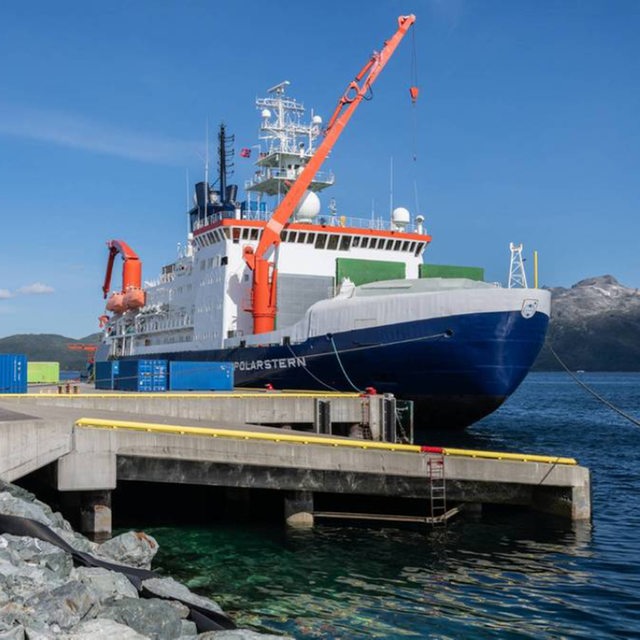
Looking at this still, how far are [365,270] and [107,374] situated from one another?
13.8m

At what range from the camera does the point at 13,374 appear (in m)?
28.8

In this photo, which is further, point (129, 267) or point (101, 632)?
point (129, 267)

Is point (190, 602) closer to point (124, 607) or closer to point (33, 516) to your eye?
point (124, 607)

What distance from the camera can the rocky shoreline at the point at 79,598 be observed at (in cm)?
770

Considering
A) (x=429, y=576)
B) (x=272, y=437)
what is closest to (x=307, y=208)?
(x=272, y=437)

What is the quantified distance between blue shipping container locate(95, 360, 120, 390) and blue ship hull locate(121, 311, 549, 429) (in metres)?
8.23

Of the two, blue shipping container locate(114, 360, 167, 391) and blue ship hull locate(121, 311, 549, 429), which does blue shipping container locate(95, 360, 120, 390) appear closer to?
blue shipping container locate(114, 360, 167, 391)

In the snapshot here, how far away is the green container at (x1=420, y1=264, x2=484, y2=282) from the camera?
38688 millimetres

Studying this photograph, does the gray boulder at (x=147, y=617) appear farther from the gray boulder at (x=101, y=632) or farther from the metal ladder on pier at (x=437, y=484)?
the metal ladder on pier at (x=437, y=484)

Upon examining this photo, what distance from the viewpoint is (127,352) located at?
54.9 metres

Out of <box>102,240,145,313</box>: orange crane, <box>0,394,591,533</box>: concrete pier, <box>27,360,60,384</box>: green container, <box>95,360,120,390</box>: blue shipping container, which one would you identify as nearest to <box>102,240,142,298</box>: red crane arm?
<box>102,240,145,313</box>: orange crane

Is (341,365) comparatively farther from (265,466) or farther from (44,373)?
(44,373)

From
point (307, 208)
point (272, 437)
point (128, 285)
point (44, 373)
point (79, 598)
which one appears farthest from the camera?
point (128, 285)

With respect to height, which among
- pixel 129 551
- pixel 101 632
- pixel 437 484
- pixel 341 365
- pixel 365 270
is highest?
pixel 365 270
